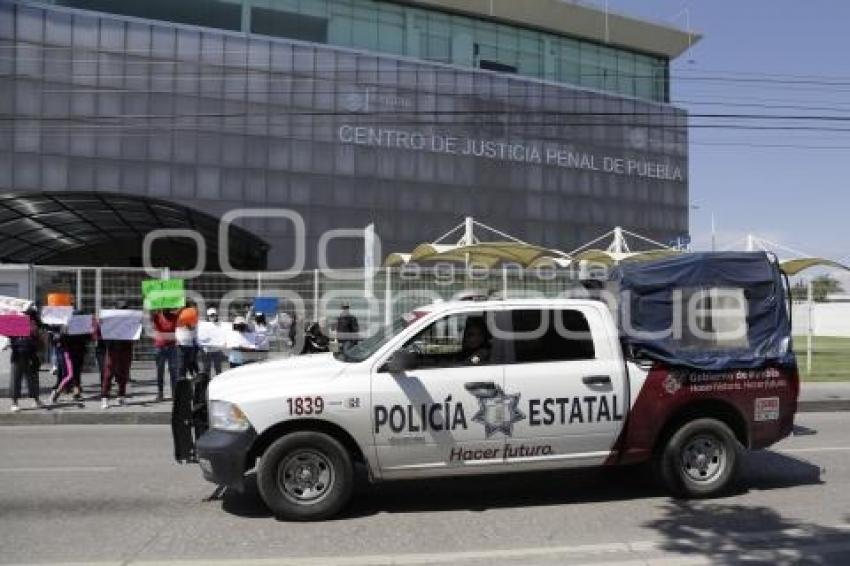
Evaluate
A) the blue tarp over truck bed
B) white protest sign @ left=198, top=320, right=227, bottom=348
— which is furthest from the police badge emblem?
white protest sign @ left=198, top=320, right=227, bottom=348

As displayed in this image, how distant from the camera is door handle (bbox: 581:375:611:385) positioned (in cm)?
757

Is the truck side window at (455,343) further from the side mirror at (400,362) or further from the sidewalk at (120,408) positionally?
the sidewalk at (120,408)

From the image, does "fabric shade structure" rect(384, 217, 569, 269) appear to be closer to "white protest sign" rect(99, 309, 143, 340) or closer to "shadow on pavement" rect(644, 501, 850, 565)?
"white protest sign" rect(99, 309, 143, 340)

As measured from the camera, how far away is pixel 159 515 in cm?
726

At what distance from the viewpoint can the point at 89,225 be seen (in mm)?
33219

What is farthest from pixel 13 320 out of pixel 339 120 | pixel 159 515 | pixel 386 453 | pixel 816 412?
pixel 339 120

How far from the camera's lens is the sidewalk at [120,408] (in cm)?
1332

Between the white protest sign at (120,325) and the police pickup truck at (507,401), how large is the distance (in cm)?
747

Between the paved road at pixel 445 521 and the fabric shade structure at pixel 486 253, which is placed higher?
the fabric shade structure at pixel 486 253

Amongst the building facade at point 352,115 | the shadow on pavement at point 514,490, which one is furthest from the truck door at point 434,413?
the building facade at point 352,115

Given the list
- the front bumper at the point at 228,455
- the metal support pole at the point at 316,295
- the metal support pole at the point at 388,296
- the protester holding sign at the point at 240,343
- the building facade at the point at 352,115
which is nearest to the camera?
the front bumper at the point at 228,455

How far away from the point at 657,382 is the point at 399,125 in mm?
55354

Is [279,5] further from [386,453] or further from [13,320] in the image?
[386,453]

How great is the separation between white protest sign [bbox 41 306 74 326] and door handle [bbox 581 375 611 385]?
9.91 metres
